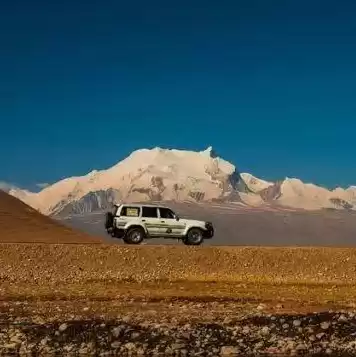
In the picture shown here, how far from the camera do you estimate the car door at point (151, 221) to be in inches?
1606

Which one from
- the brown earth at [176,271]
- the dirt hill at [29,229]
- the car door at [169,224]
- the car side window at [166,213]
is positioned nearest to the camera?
the brown earth at [176,271]

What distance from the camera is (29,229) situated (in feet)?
183

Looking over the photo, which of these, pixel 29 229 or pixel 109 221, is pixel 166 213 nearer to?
pixel 109 221

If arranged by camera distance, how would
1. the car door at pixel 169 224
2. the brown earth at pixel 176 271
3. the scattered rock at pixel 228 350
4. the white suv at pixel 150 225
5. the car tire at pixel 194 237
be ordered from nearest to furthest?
the scattered rock at pixel 228 350 → the brown earth at pixel 176 271 → the white suv at pixel 150 225 → the car door at pixel 169 224 → the car tire at pixel 194 237


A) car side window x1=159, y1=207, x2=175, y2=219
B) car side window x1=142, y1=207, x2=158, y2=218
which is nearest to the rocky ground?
car side window x1=142, y1=207, x2=158, y2=218

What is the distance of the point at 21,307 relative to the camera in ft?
87.8

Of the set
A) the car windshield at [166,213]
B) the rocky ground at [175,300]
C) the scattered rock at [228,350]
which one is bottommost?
the scattered rock at [228,350]

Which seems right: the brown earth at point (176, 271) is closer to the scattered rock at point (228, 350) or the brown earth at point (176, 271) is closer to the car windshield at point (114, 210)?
the car windshield at point (114, 210)

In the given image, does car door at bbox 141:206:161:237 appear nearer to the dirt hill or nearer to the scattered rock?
→ the dirt hill

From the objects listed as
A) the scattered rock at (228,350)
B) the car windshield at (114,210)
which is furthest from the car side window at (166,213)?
the scattered rock at (228,350)

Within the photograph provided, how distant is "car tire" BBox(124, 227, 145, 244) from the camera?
41.0 metres

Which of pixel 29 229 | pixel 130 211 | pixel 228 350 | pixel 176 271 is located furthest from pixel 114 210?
pixel 228 350

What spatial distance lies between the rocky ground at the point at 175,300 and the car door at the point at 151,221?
354 cm

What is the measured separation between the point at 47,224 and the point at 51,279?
26.0 m
